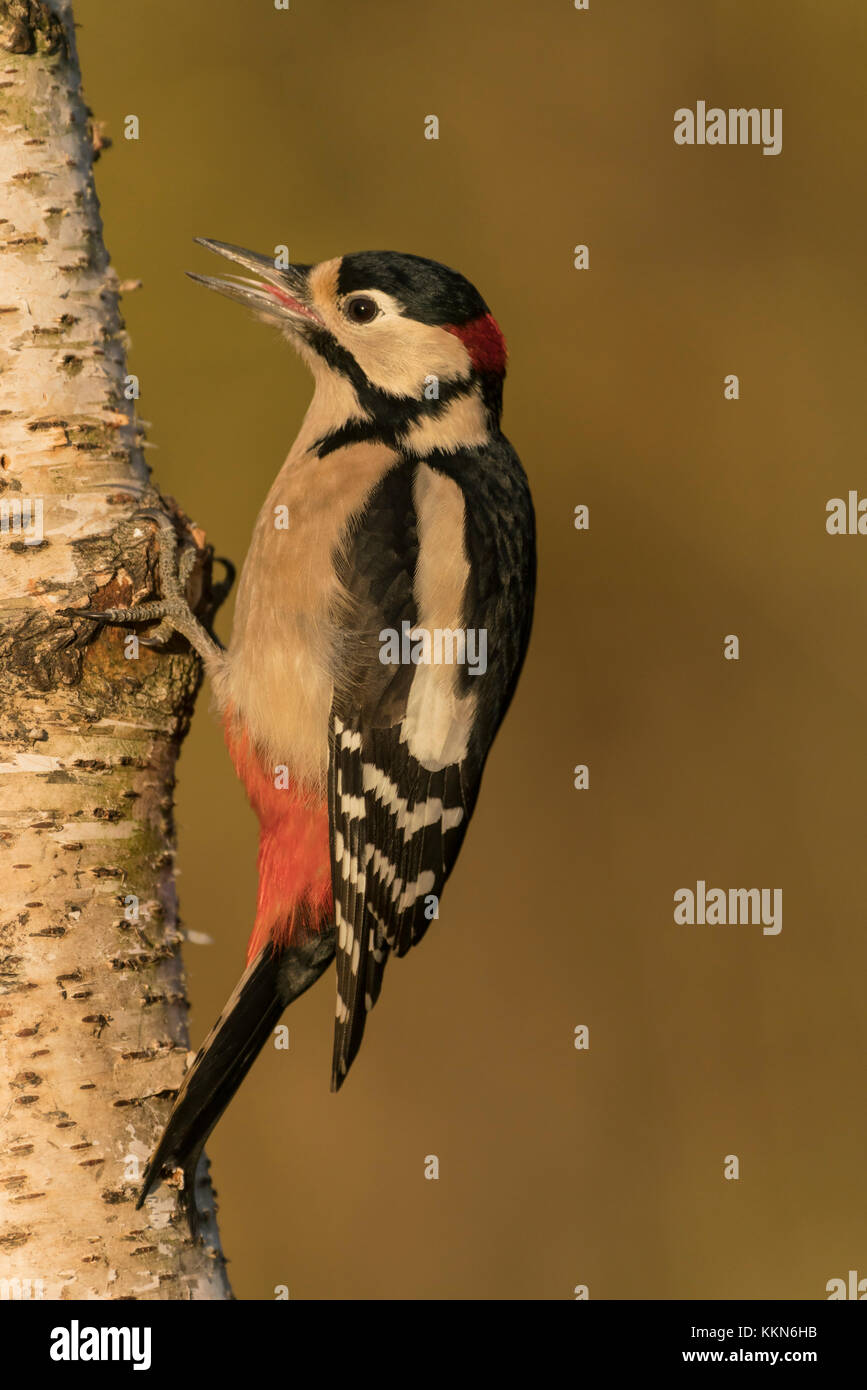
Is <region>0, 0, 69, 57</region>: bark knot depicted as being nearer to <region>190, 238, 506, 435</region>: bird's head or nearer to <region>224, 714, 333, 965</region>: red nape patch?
<region>190, 238, 506, 435</region>: bird's head

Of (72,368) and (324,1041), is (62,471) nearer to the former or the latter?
(72,368)

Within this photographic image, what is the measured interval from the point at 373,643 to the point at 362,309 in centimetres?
74

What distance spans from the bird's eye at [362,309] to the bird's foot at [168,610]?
712mm

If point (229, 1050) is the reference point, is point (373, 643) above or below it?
above

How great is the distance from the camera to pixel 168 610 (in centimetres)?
232

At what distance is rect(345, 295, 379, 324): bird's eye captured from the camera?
110 inches

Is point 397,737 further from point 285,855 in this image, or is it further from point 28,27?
point 28,27

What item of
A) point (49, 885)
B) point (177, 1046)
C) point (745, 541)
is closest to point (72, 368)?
point (49, 885)

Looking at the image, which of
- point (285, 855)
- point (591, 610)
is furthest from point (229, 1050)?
point (591, 610)

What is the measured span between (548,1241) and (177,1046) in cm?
266

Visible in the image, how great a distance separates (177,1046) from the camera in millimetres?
2092

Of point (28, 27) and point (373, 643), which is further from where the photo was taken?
point (373, 643)

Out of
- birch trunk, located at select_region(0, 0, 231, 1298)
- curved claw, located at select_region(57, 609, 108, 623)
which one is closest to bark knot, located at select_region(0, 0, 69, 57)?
birch trunk, located at select_region(0, 0, 231, 1298)

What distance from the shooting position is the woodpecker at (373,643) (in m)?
2.51
